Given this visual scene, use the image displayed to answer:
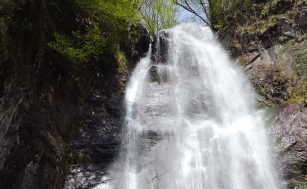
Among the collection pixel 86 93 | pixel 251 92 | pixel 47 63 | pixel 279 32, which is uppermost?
pixel 279 32

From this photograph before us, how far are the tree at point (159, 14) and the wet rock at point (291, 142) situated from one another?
11386 millimetres

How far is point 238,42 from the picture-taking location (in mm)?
12938

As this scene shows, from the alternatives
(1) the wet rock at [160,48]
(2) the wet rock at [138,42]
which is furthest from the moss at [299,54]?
(2) the wet rock at [138,42]

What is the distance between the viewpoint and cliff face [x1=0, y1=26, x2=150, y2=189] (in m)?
5.12

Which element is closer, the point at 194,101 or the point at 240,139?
the point at 240,139

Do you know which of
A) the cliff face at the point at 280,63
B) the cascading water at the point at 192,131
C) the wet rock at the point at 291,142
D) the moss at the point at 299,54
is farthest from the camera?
the moss at the point at 299,54

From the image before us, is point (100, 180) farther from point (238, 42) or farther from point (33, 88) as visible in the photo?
point (238, 42)

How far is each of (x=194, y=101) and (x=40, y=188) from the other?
6212 mm

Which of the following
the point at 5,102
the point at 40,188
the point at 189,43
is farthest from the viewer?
the point at 189,43

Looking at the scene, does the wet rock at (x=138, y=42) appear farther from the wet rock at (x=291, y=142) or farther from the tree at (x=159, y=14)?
the wet rock at (x=291, y=142)

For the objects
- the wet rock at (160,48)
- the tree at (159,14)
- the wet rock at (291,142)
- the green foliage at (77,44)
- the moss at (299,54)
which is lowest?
the wet rock at (291,142)

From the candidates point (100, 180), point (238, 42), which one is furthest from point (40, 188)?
point (238, 42)

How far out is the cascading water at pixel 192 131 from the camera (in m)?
7.59

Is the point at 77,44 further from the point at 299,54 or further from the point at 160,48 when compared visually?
the point at 299,54
